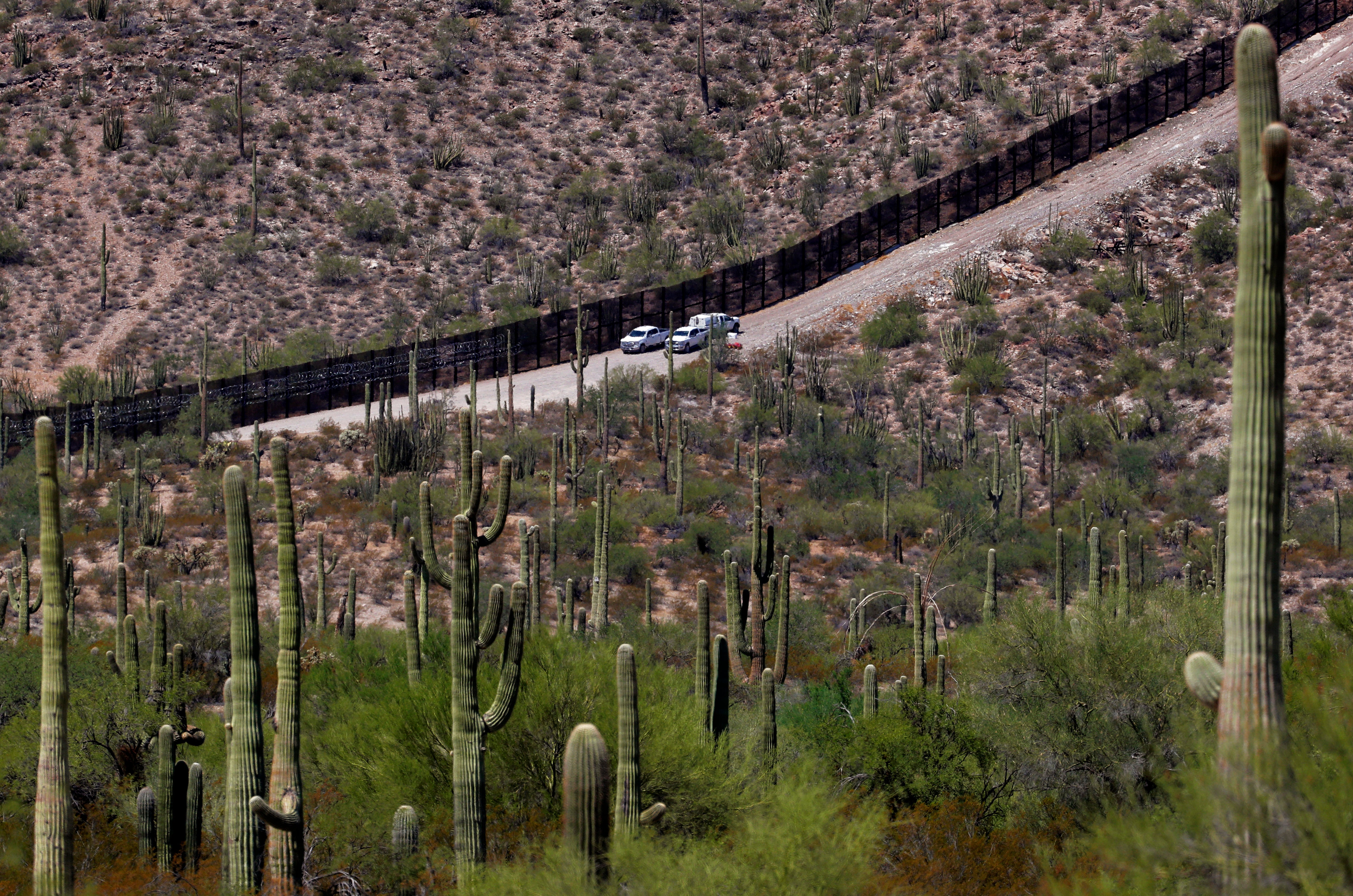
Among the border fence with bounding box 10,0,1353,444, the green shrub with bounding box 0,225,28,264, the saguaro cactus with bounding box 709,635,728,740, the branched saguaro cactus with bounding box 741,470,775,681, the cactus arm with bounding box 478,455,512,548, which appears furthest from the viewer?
the green shrub with bounding box 0,225,28,264

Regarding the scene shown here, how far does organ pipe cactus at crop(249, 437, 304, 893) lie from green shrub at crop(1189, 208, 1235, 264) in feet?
130

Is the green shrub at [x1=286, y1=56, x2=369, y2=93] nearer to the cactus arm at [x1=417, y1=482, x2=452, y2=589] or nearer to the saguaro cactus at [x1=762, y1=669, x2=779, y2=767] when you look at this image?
the cactus arm at [x1=417, y1=482, x2=452, y2=589]

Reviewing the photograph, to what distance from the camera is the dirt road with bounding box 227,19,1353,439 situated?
1834 inches

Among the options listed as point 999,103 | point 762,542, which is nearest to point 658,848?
point 762,542

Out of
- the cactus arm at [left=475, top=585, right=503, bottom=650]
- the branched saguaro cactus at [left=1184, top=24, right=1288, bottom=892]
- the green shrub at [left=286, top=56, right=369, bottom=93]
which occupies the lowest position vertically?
the cactus arm at [left=475, top=585, right=503, bottom=650]

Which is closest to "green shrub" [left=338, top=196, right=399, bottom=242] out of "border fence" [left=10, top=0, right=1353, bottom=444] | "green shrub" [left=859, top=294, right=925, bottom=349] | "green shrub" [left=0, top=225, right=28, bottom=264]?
"border fence" [left=10, top=0, right=1353, bottom=444]

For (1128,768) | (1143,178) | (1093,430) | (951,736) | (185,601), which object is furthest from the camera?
(1143,178)

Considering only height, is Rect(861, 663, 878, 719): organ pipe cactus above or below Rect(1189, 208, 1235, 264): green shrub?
below

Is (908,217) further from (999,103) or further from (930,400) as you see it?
(930,400)

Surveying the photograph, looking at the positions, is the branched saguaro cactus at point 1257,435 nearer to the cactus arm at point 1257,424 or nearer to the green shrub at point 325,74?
the cactus arm at point 1257,424

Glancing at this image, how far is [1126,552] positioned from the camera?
23.3m

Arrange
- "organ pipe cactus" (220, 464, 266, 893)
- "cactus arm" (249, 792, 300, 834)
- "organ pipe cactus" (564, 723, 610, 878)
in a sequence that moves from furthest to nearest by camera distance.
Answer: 1. "organ pipe cactus" (220, 464, 266, 893)
2. "cactus arm" (249, 792, 300, 834)
3. "organ pipe cactus" (564, 723, 610, 878)

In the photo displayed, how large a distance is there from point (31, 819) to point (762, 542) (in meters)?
9.94

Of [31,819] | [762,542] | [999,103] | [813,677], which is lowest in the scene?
[813,677]
